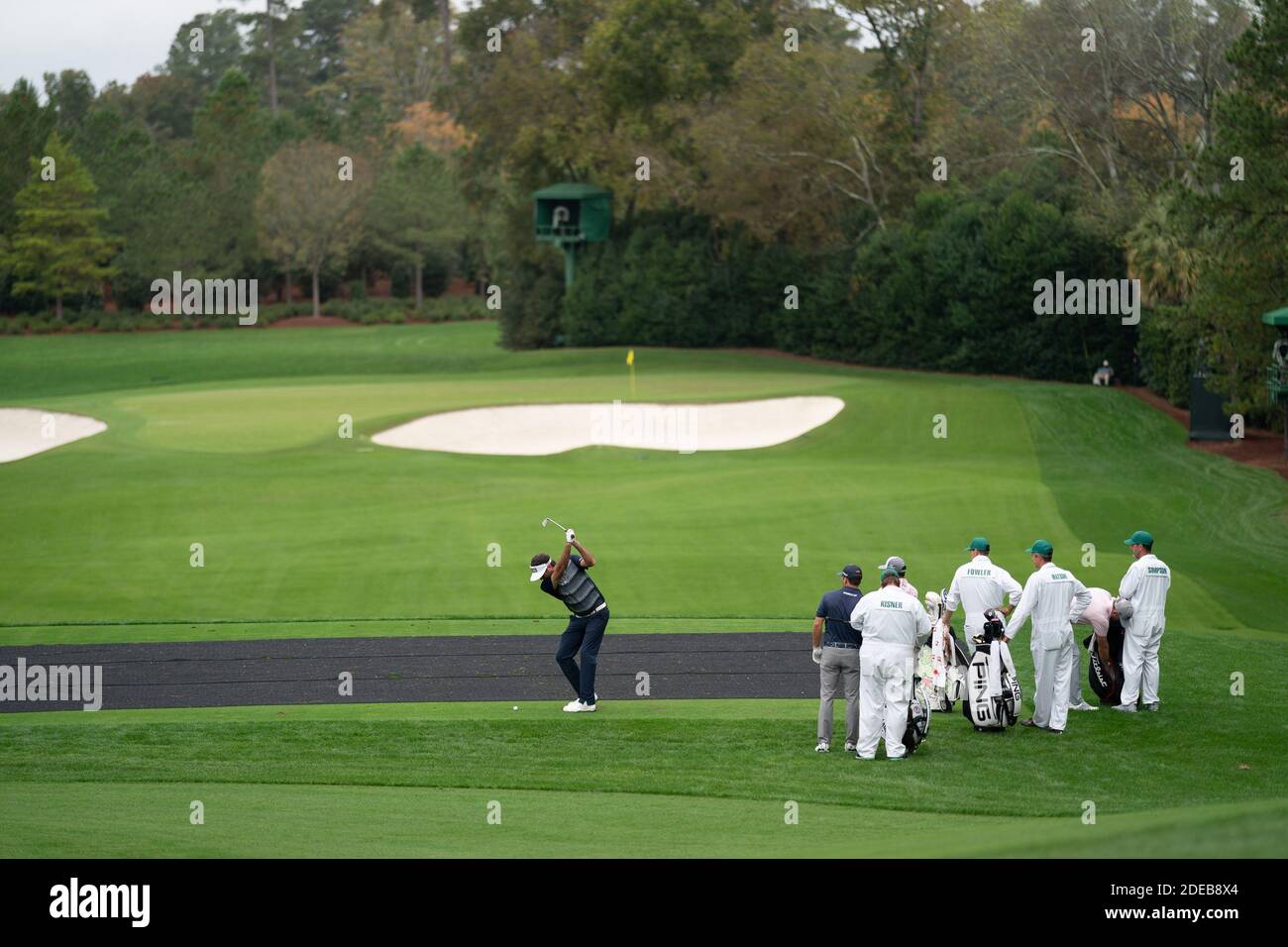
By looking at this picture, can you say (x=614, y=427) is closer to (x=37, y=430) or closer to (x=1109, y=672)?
(x=37, y=430)

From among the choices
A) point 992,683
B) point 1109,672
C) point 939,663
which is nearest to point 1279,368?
point 1109,672

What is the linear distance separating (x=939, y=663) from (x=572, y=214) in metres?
55.7

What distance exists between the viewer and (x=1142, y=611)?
16.8 metres

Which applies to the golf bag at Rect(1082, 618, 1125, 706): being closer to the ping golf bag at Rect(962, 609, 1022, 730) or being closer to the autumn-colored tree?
the ping golf bag at Rect(962, 609, 1022, 730)

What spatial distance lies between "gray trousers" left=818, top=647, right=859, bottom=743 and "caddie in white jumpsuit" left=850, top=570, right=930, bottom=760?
190 mm

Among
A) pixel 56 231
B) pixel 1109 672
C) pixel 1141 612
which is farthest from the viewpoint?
pixel 56 231

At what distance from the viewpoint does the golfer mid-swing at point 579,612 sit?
16516 millimetres

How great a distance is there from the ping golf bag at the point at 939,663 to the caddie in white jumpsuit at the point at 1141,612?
182 centimetres

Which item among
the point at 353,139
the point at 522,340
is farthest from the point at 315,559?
the point at 353,139

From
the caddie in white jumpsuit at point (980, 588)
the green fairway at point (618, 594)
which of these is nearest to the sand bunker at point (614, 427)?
the green fairway at point (618, 594)

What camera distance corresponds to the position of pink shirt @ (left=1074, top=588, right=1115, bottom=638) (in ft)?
55.5

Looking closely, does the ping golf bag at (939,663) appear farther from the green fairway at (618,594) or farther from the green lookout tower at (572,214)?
the green lookout tower at (572,214)

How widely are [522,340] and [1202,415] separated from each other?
40.4 meters

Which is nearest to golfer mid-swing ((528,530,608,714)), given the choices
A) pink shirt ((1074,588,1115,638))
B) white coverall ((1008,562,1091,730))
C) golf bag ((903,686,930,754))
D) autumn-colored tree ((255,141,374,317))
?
golf bag ((903,686,930,754))
